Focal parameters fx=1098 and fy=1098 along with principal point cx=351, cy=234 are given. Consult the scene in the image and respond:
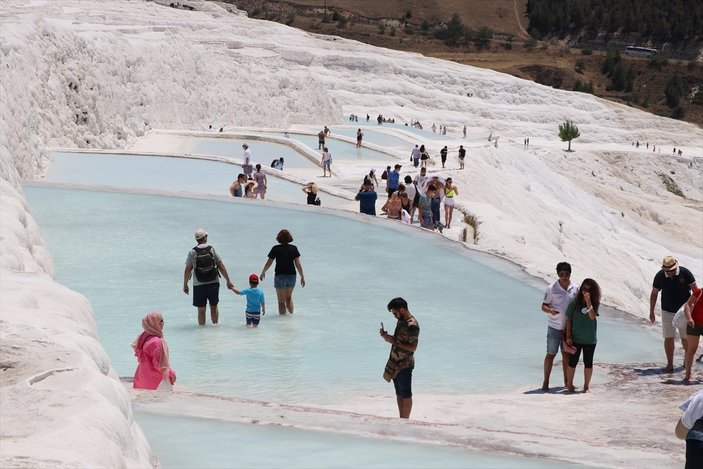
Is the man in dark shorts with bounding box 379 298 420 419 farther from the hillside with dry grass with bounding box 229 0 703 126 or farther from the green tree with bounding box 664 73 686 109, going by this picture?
the green tree with bounding box 664 73 686 109

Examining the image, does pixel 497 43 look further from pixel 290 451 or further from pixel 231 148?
pixel 290 451

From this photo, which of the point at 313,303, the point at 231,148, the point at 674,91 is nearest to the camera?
the point at 313,303

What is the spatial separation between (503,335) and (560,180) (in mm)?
31450

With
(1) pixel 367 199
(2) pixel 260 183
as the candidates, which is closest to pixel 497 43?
(2) pixel 260 183

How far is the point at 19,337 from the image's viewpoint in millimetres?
4891

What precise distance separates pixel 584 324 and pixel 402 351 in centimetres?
175

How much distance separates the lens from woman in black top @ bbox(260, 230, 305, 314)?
991 cm

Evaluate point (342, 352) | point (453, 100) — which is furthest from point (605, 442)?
point (453, 100)

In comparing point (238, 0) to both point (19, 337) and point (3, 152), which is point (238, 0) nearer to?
point (3, 152)

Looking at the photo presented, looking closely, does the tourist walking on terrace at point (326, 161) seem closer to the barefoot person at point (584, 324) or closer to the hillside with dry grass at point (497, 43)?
the barefoot person at point (584, 324)

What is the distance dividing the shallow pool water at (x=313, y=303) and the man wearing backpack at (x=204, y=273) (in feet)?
0.76

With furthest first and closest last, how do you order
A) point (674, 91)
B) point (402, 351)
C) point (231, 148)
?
1. point (674, 91)
2. point (231, 148)
3. point (402, 351)

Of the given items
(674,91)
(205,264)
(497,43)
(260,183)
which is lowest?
(260,183)

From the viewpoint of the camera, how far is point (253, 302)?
9.59 meters
